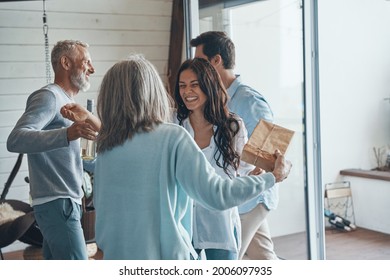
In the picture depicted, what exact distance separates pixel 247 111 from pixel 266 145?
1.48 ft

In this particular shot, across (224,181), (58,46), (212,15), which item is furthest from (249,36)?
(224,181)

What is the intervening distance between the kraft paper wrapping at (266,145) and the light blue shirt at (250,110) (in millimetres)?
410

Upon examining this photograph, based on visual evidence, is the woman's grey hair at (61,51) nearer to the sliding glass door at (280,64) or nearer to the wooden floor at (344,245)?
the sliding glass door at (280,64)

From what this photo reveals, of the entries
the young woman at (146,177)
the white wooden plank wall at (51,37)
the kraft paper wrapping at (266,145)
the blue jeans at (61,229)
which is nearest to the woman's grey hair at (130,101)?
the young woman at (146,177)

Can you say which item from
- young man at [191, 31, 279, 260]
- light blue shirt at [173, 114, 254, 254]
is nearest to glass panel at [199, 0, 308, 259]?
young man at [191, 31, 279, 260]

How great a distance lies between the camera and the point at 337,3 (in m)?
2.62

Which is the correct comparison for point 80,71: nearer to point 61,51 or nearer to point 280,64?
point 61,51

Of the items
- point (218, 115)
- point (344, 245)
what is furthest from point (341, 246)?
point (218, 115)

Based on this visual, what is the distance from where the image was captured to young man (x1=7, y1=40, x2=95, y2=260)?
5.55ft

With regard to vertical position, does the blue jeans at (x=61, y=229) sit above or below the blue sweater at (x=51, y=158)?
below

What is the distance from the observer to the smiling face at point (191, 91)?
61.8 inches

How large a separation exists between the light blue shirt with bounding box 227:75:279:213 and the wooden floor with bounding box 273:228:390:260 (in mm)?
553
